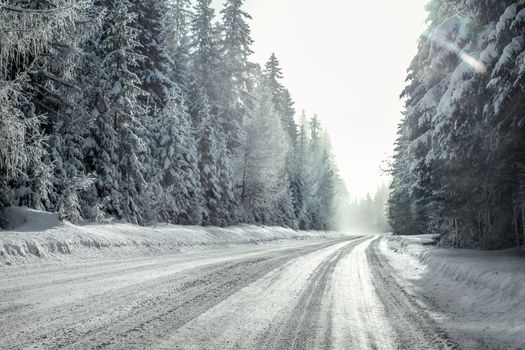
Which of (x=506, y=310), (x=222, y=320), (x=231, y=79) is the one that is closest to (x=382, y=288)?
(x=506, y=310)

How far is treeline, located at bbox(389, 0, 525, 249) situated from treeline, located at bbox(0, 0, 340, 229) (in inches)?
402

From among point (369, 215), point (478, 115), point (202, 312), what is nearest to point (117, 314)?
point (202, 312)

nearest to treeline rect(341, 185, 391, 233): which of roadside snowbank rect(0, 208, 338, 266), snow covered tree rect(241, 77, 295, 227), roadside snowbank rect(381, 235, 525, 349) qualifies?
snow covered tree rect(241, 77, 295, 227)

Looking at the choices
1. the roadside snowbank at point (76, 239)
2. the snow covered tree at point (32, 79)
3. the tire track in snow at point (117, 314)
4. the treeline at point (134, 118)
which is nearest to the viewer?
the tire track in snow at point (117, 314)

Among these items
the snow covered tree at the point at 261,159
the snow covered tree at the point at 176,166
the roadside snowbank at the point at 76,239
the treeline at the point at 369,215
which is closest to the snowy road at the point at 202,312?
the roadside snowbank at the point at 76,239

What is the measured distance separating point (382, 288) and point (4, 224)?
1118cm

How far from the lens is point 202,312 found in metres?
5.27

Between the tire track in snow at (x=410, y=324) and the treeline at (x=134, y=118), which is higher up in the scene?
the treeline at (x=134, y=118)

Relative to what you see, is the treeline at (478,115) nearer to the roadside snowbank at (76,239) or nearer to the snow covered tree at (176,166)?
the roadside snowbank at (76,239)

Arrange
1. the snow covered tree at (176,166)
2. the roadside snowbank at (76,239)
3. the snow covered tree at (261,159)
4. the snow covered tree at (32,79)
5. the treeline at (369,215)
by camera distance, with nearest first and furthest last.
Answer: the snow covered tree at (32,79) → the roadside snowbank at (76,239) → the snow covered tree at (176,166) → the snow covered tree at (261,159) → the treeline at (369,215)

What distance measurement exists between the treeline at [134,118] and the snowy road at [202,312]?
538 cm

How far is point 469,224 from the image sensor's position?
58.5 ft

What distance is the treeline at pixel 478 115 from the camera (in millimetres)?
8984

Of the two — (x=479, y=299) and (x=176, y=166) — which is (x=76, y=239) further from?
(x=176, y=166)
